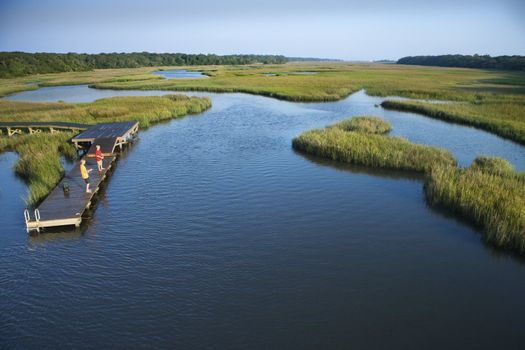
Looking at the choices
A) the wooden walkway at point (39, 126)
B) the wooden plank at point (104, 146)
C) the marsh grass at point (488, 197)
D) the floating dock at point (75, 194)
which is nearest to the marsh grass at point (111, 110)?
the wooden walkway at point (39, 126)

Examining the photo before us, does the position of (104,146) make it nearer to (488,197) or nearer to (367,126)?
(367,126)

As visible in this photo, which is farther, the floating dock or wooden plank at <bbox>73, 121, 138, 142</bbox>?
wooden plank at <bbox>73, 121, 138, 142</bbox>

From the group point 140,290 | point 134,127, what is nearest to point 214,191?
point 140,290

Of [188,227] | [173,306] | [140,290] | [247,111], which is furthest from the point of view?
[247,111]

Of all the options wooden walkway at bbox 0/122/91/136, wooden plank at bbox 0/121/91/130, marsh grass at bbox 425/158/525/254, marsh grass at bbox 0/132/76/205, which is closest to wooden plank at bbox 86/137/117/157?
marsh grass at bbox 0/132/76/205

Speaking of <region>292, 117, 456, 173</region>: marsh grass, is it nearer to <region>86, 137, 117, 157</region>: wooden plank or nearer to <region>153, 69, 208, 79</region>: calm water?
<region>86, 137, 117, 157</region>: wooden plank

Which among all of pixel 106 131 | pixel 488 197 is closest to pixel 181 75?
pixel 106 131

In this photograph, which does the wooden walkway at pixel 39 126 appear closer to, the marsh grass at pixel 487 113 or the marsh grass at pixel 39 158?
the marsh grass at pixel 39 158

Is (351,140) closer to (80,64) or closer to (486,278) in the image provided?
(486,278)
